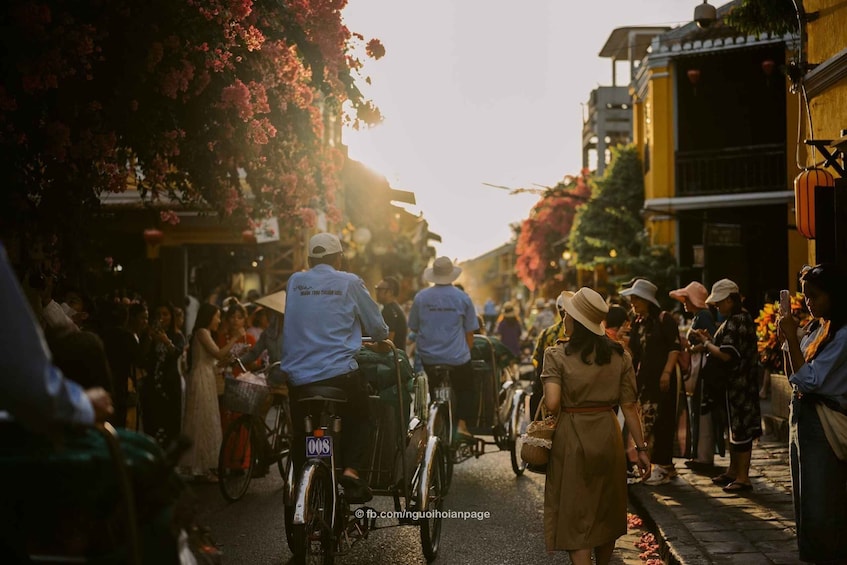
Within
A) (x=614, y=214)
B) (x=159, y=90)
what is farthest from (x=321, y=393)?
(x=614, y=214)

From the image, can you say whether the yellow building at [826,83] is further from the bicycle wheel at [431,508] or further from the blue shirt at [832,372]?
the bicycle wheel at [431,508]

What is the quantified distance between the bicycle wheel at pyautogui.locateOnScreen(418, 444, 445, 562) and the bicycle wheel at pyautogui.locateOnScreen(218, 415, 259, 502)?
2528mm

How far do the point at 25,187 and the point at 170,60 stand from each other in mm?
1671

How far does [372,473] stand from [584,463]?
1.60 metres

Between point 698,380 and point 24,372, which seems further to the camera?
point 698,380

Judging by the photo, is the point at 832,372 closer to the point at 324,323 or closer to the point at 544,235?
the point at 324,323

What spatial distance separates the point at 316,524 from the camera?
6117mm

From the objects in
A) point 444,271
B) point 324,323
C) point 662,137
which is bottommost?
point 324,323

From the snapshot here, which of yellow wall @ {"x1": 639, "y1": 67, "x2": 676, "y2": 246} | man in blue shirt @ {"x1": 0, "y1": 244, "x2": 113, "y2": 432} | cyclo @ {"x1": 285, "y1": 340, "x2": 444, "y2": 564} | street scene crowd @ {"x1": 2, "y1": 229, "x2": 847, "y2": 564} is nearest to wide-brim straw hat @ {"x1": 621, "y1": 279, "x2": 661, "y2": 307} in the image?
street scene crowd @ {"x1": 2, "y1": 229, "x2": 847, "y2": 564}

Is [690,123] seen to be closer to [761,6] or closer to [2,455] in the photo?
[761,6]

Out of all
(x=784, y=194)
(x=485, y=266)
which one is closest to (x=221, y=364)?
(x=784, y=194)

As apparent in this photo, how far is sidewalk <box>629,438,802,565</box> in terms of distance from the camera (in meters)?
6.90

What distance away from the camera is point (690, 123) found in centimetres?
2816

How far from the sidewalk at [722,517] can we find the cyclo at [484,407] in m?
1.39
